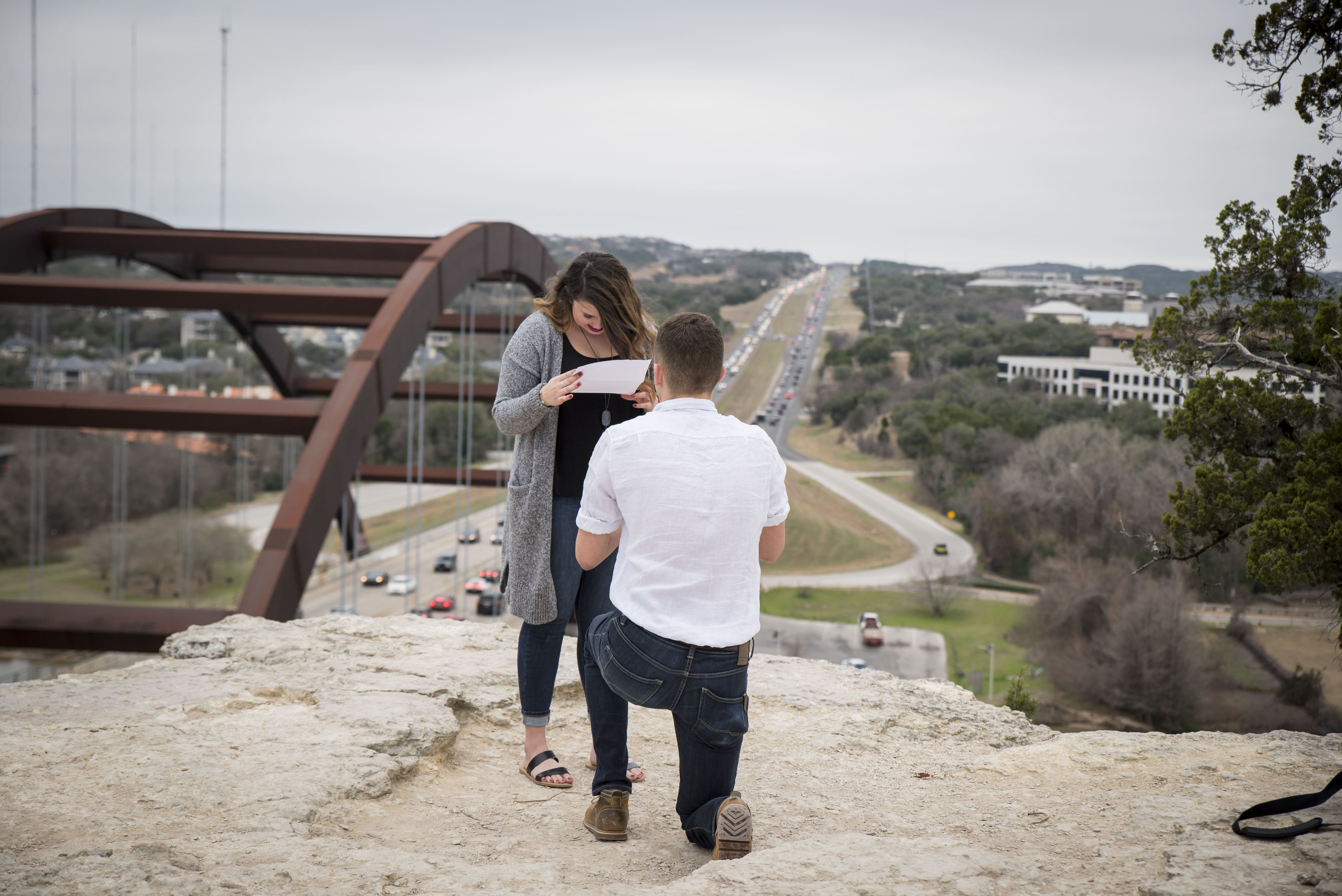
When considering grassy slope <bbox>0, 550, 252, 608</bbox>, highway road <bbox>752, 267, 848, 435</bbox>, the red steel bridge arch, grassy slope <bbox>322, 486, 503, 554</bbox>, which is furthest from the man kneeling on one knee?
grassy slope <bbox>322, 486, 503, 554</bbox>

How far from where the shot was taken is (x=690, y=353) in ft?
8.08

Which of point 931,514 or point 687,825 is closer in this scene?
point 687,825

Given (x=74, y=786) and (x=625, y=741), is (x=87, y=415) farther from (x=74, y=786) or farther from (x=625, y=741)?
(x=625, y=741)

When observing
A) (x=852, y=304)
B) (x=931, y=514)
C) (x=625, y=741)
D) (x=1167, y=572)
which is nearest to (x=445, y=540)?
(x=931, y=514)

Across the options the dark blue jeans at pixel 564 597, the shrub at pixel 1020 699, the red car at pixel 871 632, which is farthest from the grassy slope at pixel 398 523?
the dark blue jeans at pixel 564 597

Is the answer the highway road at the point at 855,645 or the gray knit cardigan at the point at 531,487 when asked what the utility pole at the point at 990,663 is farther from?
the gray knit cardigan at the point at 531,487

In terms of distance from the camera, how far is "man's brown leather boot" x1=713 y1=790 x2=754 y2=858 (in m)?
2.46

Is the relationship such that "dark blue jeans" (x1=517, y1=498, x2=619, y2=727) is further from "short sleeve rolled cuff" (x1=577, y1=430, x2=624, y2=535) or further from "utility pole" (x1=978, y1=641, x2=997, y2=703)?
"utility pole" (x1=978, y1=641, x2=997, y2=703)

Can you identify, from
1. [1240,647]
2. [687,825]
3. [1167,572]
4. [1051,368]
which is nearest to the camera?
[687,825]

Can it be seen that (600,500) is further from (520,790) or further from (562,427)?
(520,790)

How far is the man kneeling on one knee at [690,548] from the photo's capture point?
94.8 inches

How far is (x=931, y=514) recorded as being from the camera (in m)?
37.5

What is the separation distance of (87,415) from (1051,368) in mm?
43831

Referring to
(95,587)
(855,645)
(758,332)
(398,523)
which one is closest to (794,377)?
(758,332)
